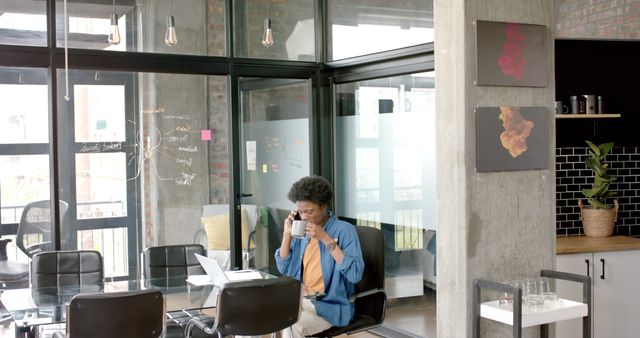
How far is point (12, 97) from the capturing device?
6375mm

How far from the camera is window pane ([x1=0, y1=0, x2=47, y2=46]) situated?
20.5 feet

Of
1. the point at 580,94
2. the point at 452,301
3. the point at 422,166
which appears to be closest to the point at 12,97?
the point at 422,166

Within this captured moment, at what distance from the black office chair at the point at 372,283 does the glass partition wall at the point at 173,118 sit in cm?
149

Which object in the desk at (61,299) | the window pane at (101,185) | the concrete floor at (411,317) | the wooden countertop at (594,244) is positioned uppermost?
the window pane at (101,185)

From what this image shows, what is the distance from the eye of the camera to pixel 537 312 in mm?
4176

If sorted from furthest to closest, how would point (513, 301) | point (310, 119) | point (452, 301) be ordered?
point (310, 119) < point (452, 301) < point (513, 301)

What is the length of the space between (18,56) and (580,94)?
4253mm

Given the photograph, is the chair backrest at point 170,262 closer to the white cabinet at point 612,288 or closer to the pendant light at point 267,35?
the white cabinet at point 612,288

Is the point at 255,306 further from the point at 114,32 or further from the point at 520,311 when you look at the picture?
the point at 114,32

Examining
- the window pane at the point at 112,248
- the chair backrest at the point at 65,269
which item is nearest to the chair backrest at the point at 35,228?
the window pane at the point at 112,248

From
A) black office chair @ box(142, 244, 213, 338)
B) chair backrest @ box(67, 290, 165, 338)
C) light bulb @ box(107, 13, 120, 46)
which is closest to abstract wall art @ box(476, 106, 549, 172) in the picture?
chair backrest @ box(67, 290, 165, 338)

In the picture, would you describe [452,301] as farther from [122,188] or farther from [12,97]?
[12,97]

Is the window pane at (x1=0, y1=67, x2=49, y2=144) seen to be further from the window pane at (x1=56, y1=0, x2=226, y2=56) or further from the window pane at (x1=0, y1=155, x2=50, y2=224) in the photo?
the window pane at (x1=56, y1=0, x2=226, y2=56)

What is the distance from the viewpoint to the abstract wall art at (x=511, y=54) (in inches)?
175
